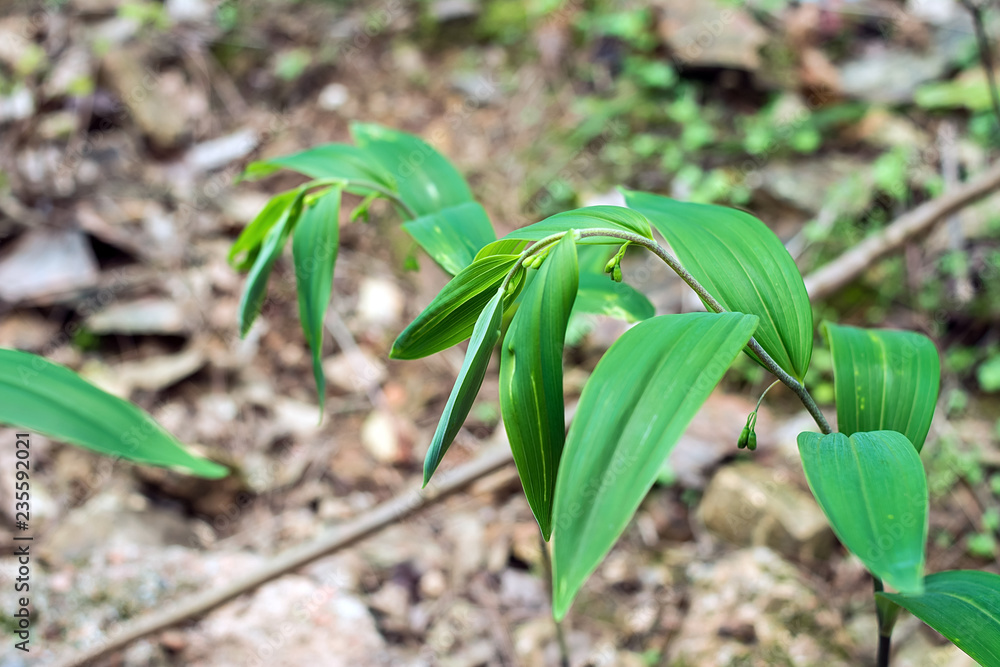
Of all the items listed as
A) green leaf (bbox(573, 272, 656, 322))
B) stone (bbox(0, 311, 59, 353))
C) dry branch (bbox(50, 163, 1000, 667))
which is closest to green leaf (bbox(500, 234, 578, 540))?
green leaf (bbox(573, 272, 656, 322))

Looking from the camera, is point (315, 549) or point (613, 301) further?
point (315, 549)

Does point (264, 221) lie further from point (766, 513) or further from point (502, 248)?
point (766, 513)

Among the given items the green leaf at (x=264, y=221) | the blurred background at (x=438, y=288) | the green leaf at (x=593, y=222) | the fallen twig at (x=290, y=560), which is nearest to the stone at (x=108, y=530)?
the blurred background at (x=438, y=288)

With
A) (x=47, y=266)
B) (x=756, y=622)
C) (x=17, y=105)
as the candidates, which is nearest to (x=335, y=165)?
(x=756, y=622)

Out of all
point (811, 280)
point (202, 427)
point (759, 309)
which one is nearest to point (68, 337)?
point (202, 427)

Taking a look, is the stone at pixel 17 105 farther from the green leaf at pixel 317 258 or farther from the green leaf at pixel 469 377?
the green leaf at pixel 469 377

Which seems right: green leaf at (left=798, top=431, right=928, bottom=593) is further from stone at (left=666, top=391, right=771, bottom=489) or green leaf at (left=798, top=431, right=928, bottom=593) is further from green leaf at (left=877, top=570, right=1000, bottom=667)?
stone at (left=666, top=391, right=771, bottom=489)
